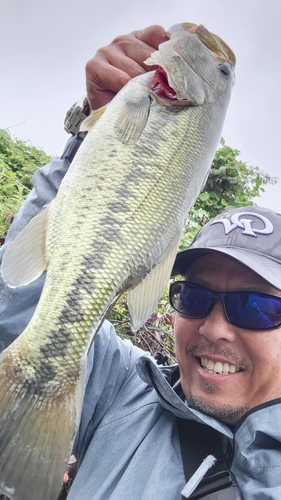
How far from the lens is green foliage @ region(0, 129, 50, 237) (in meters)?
4.80

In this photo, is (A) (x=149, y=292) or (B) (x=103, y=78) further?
(B) (x=103, y=78)

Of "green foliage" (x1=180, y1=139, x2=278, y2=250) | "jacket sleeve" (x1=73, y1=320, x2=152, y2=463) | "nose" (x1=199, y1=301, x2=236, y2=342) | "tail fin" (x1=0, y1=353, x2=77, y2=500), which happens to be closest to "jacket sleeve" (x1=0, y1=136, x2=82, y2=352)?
"jacket sleeve" (x1=73, y1=320, x2=152, y2=463)

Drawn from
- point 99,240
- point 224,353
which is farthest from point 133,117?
point 224,353

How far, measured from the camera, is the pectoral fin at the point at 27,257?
1349mm

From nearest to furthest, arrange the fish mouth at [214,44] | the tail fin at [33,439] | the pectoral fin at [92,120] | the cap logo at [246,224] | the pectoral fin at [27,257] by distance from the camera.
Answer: the tail fin at [33,439] < the pectoral fin at [27,257] < the pectoral fin at [92,120] < the fish mouth at [214,44] < the cap logo at [246,224]

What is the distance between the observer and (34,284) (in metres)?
1.78

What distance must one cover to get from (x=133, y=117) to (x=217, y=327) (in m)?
1.04

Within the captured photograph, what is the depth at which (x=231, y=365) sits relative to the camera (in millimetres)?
2082

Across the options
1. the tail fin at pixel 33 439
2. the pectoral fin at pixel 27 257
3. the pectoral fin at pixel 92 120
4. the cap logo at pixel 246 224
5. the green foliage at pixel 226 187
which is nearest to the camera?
the tail fin at pixel 33 439

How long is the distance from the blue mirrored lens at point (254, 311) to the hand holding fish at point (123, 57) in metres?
1.09

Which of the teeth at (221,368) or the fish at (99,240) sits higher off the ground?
the fish at (99,240)

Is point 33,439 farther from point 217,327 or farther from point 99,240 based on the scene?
point 217,327

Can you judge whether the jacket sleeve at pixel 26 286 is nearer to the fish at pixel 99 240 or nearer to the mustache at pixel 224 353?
the fish at pixel 99 240

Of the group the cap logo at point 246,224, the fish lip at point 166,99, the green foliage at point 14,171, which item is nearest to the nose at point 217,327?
the cap logo at point 246,224
